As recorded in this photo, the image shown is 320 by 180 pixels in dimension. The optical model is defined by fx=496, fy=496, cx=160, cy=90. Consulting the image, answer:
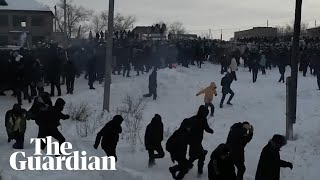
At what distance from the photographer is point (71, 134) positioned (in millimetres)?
13945

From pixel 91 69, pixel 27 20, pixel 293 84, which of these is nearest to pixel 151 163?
pixel 293 84

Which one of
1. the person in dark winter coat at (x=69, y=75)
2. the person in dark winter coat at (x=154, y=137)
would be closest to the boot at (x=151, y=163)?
the person in dark winter coat at (x=154, y=137)

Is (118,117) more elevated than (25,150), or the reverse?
(118,117)

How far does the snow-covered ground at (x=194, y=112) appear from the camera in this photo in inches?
435

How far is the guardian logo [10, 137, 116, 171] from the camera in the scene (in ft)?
33.1

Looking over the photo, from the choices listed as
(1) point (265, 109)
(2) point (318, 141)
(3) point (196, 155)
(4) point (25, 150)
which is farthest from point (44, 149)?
(1) point (265, 109)

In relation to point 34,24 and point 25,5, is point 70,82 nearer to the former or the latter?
point 34,24

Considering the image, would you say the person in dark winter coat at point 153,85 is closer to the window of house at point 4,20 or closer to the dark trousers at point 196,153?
the dark trousers at point 196,153

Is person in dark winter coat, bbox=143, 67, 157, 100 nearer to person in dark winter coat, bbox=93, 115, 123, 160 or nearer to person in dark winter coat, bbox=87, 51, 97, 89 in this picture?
person in dark winter coat, bbox=87, 51, 97, 89

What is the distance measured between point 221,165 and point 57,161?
376 centimetres

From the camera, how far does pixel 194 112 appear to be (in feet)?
63.6

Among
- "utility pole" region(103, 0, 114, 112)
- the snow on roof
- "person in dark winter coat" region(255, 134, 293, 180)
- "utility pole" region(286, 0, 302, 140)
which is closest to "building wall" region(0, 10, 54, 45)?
the snow on roof

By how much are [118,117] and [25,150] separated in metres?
2.58

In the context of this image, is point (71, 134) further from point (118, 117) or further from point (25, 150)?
point (118, 117)
